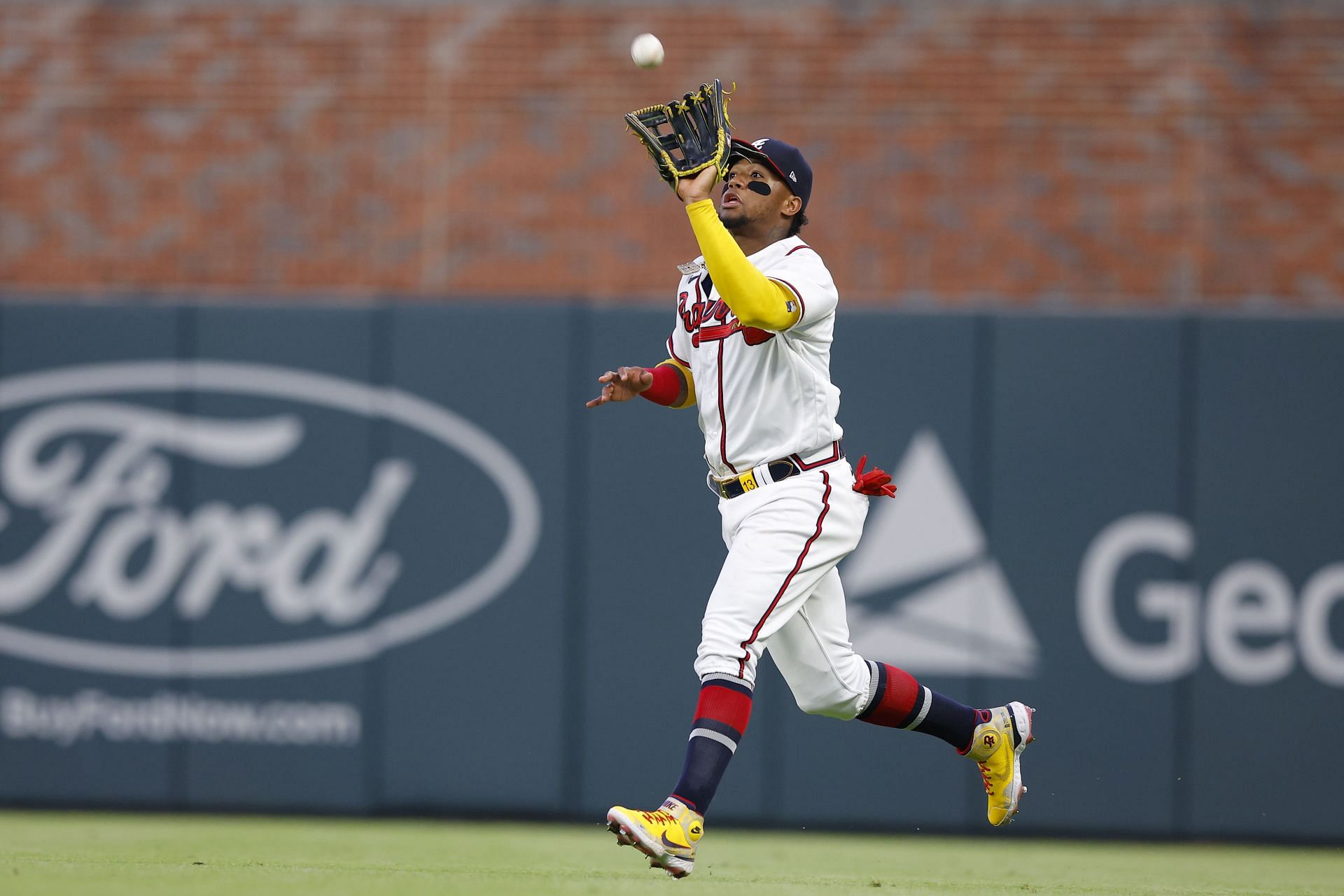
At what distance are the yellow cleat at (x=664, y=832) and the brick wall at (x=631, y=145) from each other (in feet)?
15.5

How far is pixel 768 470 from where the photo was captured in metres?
4.40

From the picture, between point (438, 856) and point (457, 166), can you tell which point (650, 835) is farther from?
point (457, 166)

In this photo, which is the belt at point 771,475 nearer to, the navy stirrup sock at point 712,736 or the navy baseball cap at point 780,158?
the navy stirrup sock at point 712,736

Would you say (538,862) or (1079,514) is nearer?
(538,862)

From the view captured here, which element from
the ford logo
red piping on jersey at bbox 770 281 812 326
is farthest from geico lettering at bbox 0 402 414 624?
red piping on jersey at bbox 770 281 812 326

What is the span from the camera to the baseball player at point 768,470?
13.5ft

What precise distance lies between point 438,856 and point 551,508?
6.15ft

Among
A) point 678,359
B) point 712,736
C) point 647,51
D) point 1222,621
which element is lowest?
point 712,736

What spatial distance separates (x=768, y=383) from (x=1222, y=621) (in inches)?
130

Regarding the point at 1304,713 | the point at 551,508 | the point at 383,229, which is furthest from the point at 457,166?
the point at 1304,713

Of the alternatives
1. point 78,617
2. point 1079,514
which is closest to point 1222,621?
point 1079,514

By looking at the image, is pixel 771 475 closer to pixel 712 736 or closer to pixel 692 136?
pixel 712 736

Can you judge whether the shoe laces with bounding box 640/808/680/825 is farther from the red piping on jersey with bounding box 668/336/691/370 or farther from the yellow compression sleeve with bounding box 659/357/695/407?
the red piping on jersey with bounding box 668/336/691/370

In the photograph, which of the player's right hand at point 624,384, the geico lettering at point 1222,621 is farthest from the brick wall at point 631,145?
the player's right hand at point 624,384
